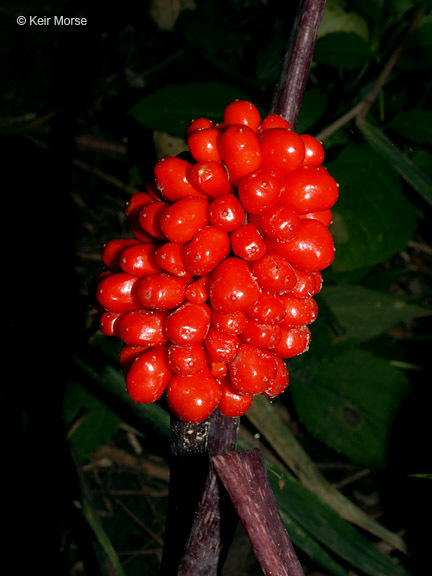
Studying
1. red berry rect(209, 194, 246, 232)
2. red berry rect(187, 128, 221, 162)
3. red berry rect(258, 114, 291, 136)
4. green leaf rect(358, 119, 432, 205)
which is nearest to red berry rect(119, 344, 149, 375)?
red berry rect(209, 194, 246, 232)

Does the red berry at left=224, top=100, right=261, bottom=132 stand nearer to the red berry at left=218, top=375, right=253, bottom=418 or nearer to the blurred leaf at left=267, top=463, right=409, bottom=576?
the red berry at left=218, top=375, right=253, bottom=418

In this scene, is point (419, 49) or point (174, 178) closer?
point (174, 178)

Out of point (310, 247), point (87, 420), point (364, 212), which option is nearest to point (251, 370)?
point (310, 247)

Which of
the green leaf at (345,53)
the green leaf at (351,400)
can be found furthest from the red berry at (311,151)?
the green leaf at (351,400)

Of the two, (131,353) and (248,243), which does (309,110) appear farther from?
(131,353)

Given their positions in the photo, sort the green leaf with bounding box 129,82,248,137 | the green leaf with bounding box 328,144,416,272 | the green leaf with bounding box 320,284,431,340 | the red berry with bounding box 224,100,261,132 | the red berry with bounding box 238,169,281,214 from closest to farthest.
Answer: the red berry with bounding box 238,169,281,214
the red berry with bounding box 224,100,261,132
the green leaf with bounding box 129,82,248,137
the green leaf with bounding box 328,144,416,272
the green leaf with bounding box 320,284,431,340

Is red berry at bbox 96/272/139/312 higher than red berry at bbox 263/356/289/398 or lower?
higher

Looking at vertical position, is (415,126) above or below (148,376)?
above
